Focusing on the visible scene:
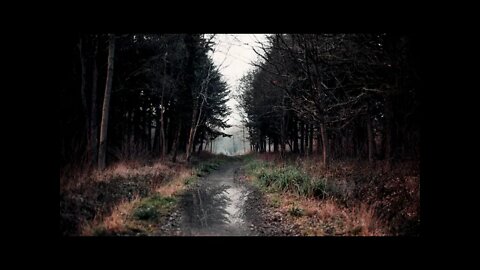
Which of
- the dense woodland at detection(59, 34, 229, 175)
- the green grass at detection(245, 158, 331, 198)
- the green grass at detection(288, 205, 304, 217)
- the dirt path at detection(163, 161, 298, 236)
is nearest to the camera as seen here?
the dirt path at detection(163, 161, 298, 236)

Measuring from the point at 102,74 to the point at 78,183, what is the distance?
944cm

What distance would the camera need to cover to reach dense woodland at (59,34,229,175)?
9469mm

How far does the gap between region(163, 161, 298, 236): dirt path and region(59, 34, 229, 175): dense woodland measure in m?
2.72

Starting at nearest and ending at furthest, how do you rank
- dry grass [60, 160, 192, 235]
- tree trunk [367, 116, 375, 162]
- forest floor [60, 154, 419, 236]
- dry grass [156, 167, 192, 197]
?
dry grass [60, 160, 192, 235]
forest floor [60, 154, 419, 236]
dry grass [156, 167, 192, 197]
tree trunk [367, 116, 375, 162]

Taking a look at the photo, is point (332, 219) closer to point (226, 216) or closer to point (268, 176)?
point (226, 216)

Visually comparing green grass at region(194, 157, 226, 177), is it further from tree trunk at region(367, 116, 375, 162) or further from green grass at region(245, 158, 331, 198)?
tree trunk at region(367, 116, 375, 162)

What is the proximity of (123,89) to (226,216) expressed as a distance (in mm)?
8905

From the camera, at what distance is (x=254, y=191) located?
1045cm

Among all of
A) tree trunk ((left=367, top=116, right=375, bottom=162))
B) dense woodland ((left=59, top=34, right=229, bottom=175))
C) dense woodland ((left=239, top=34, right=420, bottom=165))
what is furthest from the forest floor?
tree trunk ((left=367, top=116, right=375, bottom=162))

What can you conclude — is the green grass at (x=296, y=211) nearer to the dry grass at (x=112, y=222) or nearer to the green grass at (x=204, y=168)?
the dry grass at (x=112, y=222)

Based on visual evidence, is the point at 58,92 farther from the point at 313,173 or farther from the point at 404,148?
the point at 404,148

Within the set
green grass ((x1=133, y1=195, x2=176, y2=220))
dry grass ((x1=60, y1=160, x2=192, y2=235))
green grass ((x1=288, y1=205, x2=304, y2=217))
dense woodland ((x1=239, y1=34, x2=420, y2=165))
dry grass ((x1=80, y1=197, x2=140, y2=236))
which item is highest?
dense woodland ((x1=239, y1=34, x2=420, y2=165))

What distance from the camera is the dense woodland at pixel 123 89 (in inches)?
373

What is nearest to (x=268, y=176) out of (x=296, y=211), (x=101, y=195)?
(x=296, y=211)
